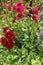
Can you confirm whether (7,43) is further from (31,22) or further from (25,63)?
(31,22)

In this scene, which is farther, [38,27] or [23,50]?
[38,27]

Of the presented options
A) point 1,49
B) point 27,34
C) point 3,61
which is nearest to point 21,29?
point 27,34

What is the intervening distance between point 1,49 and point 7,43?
1.31 ft

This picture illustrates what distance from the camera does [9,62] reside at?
2828 mm

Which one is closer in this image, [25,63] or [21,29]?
[25,63]

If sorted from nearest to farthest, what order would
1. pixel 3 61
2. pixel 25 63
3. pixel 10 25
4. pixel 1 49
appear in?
pixel 25 63, pixel 3 61, pixel 1 49, pixel 10 25

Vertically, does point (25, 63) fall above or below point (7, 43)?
below

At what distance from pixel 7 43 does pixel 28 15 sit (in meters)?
0.86

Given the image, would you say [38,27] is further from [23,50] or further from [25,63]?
[25,63]

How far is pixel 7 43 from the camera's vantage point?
→ 2820 mm

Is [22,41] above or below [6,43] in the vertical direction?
below

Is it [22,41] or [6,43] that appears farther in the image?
[22,41]

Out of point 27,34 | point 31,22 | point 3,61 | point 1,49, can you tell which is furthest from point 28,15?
point 3,61

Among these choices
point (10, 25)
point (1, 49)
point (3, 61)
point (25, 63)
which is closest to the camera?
point (25, 63)
